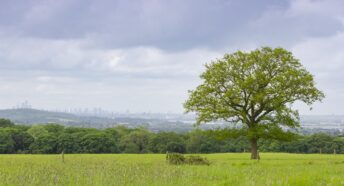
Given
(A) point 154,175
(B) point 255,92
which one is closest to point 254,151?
(B) point 255,92

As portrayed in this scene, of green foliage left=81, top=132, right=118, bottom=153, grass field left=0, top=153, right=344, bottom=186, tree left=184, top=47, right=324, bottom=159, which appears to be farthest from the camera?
green foliage left=81, top=132, right=118, bottom=153

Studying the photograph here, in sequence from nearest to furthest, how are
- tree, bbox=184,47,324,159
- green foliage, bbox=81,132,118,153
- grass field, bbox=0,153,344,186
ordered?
grass field, bbox=0,153,344,186
tree, bbox=184,47,324,159
green foliage, bbox=81,132,118,153

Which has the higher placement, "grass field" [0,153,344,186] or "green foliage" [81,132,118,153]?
"grass field" [0,153,344,186]

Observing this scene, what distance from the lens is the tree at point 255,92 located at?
47250 millimetres

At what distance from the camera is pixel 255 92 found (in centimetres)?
4741

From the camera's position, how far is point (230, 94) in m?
47.1

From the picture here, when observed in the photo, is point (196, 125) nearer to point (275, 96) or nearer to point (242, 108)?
point (242, 108)

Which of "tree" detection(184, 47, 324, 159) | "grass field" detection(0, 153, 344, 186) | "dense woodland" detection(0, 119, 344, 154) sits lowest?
"dense woodland" detection(0, 119, 344, 154)

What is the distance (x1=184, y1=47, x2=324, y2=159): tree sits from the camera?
47250 mm

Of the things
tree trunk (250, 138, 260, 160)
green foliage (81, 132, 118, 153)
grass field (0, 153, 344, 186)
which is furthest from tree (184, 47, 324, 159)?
green foliage (81, 132, 118, 153)

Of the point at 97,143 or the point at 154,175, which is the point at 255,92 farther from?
the point at 97,143

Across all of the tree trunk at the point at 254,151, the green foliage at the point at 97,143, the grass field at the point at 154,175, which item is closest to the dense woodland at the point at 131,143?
the green foliage at the point at 97,143

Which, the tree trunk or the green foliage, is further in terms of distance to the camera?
the green foliage

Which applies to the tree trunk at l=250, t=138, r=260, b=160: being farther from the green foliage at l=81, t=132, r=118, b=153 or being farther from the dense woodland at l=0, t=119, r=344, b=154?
the green foliage at l=81, t=132, r=118, b=153
